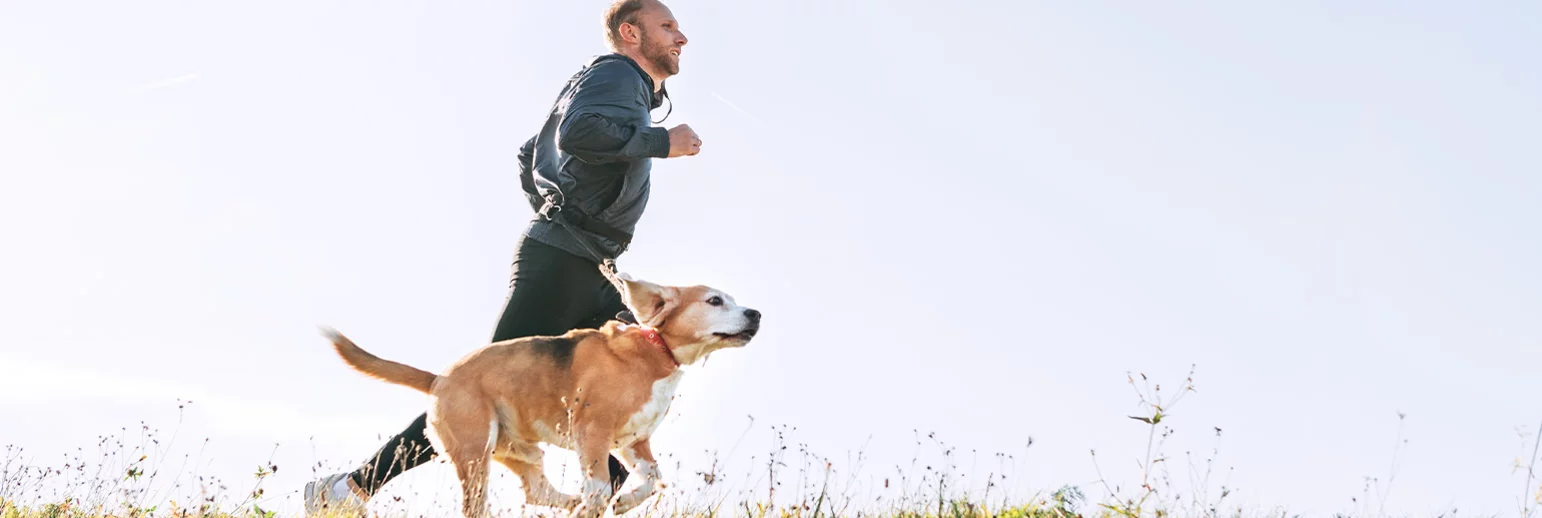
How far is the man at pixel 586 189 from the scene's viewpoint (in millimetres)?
6543

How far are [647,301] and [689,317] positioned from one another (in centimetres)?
23

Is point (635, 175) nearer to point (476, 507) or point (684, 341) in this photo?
point (684, 341)

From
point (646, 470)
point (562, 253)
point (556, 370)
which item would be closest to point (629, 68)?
point (562, 253)

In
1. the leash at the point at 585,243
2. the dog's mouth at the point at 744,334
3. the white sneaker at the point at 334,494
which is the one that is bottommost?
the white sneaker at the point at 334,494

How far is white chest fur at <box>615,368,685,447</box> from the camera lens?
686cm

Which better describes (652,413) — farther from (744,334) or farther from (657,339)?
(744,334)

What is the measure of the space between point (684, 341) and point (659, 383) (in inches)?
10.3

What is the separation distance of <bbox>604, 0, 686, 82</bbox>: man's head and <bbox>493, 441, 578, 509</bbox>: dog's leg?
2.05 m

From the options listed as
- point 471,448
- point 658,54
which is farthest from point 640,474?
point 658,54

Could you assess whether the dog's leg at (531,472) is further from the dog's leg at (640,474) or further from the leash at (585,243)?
the leash at (585,243)

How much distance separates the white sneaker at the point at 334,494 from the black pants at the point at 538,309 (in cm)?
5

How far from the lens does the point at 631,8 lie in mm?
7234

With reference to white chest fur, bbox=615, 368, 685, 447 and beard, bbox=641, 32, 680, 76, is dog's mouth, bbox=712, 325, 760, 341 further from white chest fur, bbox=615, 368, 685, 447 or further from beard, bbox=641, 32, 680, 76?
beard, bbox=641, 32, 680, 76

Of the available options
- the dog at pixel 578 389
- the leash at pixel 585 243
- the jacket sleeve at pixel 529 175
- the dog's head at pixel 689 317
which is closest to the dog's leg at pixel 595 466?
the dog at pixel 578 389
